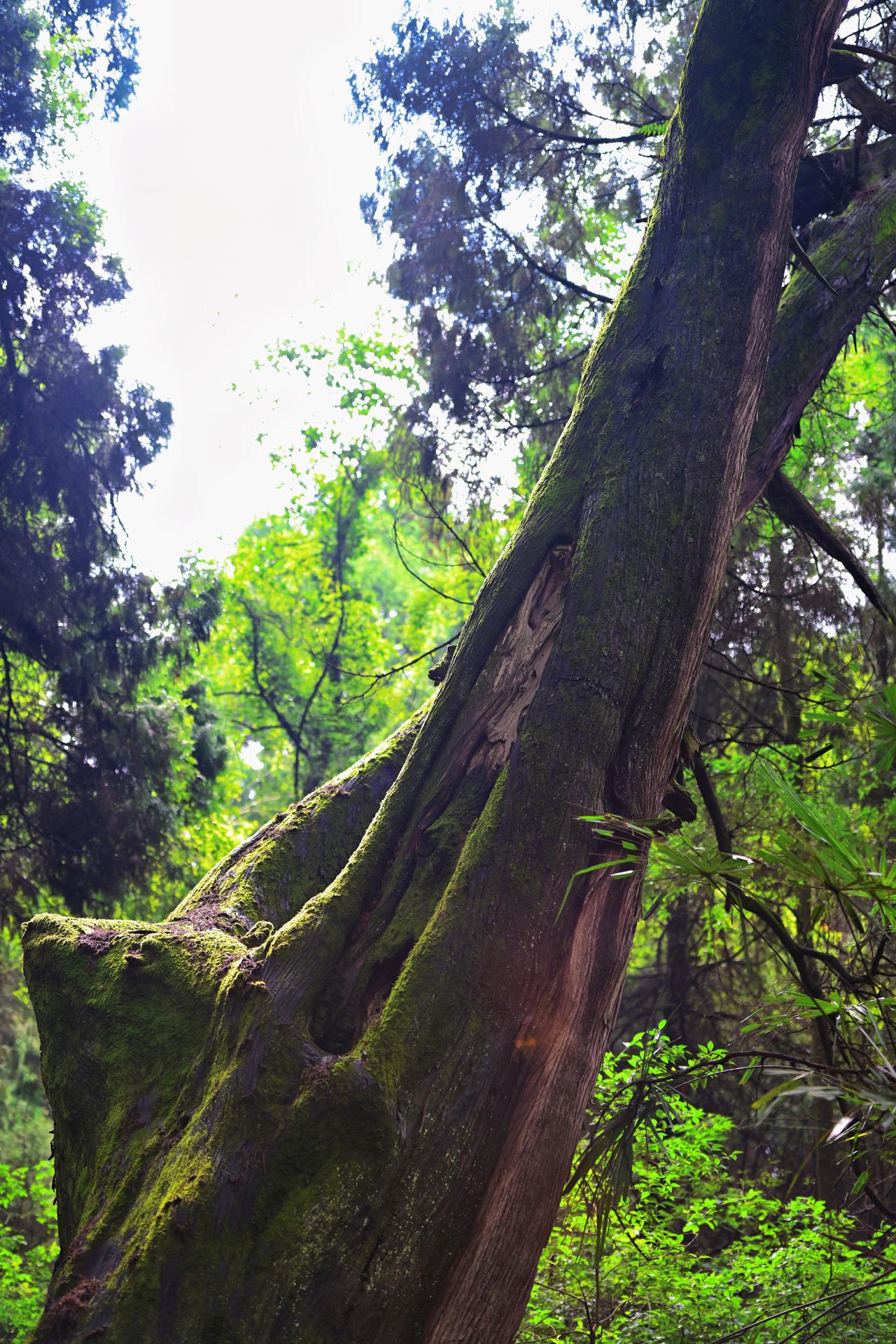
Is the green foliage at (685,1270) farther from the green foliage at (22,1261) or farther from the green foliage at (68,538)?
the green foliage at (68,538)

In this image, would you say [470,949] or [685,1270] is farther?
[685,1270]

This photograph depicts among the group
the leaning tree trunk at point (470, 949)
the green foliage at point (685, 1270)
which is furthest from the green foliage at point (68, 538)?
the leaning tree trunk at point (470, 949)

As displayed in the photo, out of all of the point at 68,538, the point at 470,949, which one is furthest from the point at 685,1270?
the point at 68,538

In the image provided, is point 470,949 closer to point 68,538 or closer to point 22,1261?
point 68,538

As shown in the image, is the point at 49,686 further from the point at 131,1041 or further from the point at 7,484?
the point at 131,1041

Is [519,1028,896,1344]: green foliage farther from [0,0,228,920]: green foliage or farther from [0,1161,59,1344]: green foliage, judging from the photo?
[0,0,228,920]: green foliage

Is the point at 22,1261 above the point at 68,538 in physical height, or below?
below

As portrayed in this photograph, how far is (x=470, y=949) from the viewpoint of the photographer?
201cm

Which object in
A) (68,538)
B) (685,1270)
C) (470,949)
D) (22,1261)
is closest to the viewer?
(470,949)

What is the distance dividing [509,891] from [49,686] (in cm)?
805

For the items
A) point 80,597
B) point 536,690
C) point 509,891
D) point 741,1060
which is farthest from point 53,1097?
point 80,597

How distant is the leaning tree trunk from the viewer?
5.99 feet

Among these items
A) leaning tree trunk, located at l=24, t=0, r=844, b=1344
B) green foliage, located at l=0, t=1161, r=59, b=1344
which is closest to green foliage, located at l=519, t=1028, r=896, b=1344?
leaning tree trunk, located at l=24, t=0, r=844, b=1344

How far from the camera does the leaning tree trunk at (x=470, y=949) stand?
183cm
